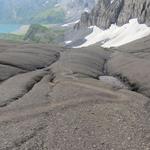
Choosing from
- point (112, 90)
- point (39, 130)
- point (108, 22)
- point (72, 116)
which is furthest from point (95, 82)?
point (108, 22)

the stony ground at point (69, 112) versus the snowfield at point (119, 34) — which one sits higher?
the stony ground at point (69, 112)

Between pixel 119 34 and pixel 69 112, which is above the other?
pixel 69 112

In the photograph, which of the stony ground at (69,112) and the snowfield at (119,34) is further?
the snowfield at (119,34)

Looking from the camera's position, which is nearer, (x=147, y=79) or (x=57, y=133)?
(x=57, y=133)

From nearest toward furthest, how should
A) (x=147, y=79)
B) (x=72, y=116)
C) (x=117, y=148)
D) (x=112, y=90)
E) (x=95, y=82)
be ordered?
1. (x=117, y=148)
2. (x=72, y=116)
3. (x=112, y=90)
4. (x=95, y=82)
5. (x=147, y=79)

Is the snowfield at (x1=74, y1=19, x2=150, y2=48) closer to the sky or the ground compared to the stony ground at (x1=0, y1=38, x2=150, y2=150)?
closer to the ground

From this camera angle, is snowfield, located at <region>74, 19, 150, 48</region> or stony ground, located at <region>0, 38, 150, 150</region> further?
snowfield, located at <region>74, 19, 150, 48</region>

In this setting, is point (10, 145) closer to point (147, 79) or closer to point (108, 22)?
point (147, 79)

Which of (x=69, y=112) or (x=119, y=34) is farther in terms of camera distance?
(x=119, y=34)
